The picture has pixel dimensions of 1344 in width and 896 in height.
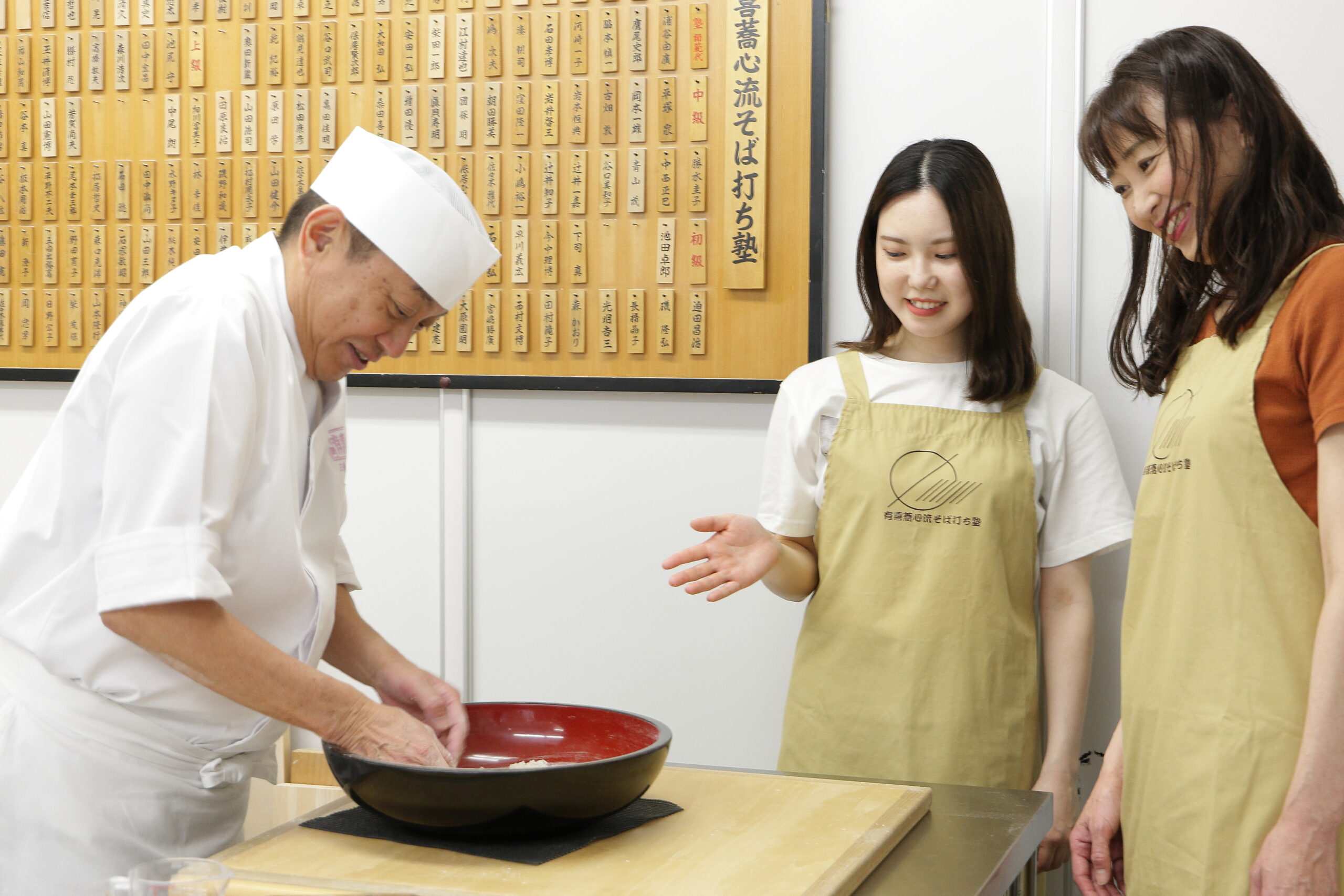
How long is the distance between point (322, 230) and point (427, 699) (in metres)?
0.53

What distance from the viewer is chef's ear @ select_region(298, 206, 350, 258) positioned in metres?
1.19

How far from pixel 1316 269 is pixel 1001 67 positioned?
34.8 inches

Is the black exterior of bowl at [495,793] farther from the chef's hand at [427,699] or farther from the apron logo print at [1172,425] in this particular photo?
the apron logo print at [1172,425]

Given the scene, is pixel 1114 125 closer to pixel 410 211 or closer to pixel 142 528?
pixel 410 211

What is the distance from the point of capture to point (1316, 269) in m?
1.13

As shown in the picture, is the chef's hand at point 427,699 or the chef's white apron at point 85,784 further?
the chef's hand at point 427,699

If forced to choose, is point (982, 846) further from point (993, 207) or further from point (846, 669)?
point (993, 207)

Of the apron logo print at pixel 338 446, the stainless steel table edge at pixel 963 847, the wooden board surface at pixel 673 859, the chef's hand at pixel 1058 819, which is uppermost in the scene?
the apron logo print at pixel 338 446

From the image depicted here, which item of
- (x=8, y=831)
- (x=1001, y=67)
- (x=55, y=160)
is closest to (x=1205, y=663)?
(x=1001, y=67)

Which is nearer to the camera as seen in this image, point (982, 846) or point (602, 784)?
point (602, 784)

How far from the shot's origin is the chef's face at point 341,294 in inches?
46.9

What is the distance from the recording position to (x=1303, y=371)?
1.12 m

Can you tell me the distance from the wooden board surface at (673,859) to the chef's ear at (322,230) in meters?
0.58

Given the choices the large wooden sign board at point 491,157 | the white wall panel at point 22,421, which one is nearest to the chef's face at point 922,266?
the large wooden sign board at point 491,157
